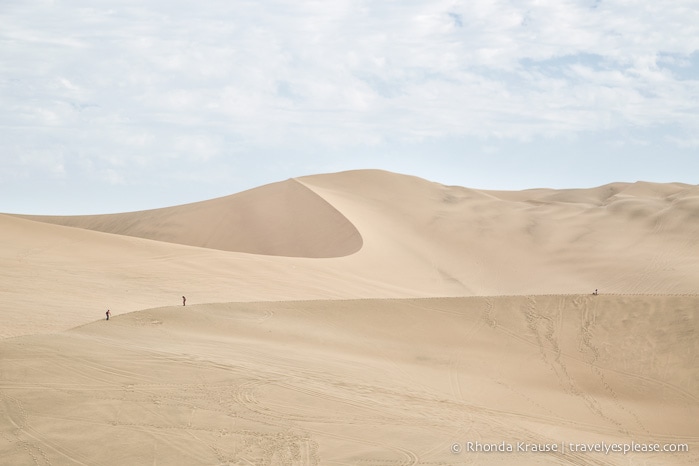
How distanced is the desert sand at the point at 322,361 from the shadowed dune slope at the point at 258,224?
16.1ft

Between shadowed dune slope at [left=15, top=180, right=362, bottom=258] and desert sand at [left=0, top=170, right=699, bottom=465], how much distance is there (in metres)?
4.91

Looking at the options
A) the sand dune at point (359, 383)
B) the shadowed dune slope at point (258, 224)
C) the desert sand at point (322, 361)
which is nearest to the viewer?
the sand dune at point (359, 383)

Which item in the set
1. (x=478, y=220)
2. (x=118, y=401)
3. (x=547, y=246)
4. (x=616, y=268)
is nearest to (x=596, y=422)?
(x=118, y=401)

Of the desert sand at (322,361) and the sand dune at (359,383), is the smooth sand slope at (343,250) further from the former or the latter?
the sand dune at (359,383)

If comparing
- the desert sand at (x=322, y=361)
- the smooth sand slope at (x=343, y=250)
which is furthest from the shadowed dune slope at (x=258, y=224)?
the desert sand at (x=322, y=361)

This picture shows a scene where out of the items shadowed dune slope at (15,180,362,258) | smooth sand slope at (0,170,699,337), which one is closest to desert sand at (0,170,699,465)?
smooth sand slope at (0,170,699,337)

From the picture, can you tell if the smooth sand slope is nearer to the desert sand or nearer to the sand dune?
the desert sand

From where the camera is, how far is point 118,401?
11.6m

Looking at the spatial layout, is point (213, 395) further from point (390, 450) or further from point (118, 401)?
point (390, 450)

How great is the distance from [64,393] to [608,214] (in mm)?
39825

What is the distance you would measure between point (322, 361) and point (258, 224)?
1175 inches

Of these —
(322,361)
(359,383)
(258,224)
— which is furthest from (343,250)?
(359,383)

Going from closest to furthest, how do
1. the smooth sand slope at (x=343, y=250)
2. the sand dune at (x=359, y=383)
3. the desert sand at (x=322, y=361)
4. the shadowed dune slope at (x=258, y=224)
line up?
the sand dune at (x=359, y=383) → the desert sand at (x=322, y=361) → the smooth sand slope at (x=343, y=250) → the shadowed dune slope at (x=258, y=224)

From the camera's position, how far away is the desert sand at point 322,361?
1084cm
